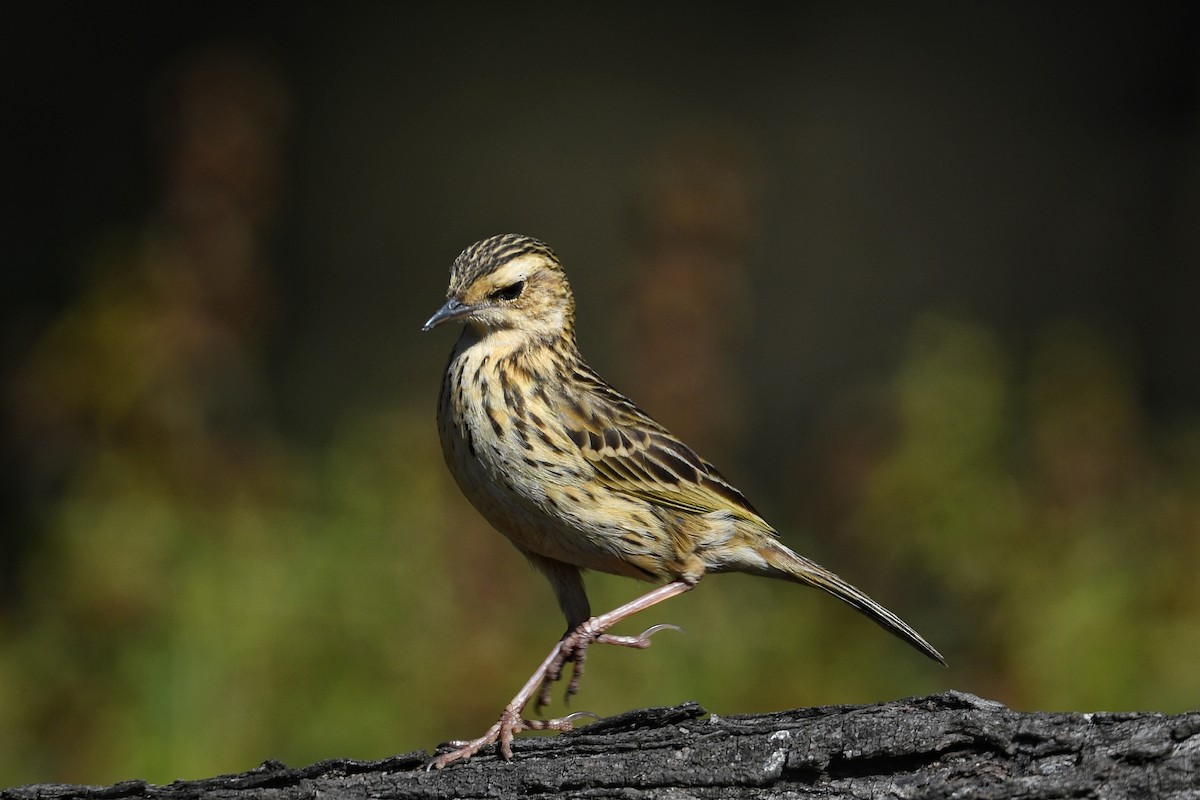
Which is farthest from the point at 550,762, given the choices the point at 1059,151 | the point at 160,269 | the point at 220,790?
the point at 1059,151

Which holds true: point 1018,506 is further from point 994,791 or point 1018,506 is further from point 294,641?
point 994,791

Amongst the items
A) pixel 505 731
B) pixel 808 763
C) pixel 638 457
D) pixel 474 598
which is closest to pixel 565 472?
pixel 638 457

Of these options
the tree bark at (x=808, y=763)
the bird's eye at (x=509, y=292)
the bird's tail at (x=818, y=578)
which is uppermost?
the bird's eye at (x=509, y=292)

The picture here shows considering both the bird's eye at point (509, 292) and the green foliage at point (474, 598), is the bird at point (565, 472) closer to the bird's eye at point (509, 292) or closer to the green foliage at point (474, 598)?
the bird's eye at point (509, 292)

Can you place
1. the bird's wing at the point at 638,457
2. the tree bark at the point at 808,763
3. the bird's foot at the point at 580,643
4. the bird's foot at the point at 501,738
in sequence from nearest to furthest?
the tree bark at the point at 808,763
the bird's foot at the point at 501,738
the bird's foot at the point at 580,643
the bird's wing at the point at 638,457

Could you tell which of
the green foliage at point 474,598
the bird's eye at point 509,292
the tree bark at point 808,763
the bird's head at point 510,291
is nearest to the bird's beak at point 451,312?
the bird's head at point 510,291

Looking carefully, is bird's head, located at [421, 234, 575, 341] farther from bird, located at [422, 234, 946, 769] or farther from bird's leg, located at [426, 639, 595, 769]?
bird's leg, located at [426, 639, 595, 769]

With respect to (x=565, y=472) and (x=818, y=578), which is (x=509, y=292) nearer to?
(x=565, y=472)

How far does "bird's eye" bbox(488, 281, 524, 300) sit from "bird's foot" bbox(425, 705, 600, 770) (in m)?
1.40

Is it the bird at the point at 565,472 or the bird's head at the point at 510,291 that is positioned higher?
the bird's head at the point at 510,291

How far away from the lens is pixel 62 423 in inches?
270

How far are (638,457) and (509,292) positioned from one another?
703 mm

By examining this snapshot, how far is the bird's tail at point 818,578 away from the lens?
16.3 ft

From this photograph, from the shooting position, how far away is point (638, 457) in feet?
16.3
